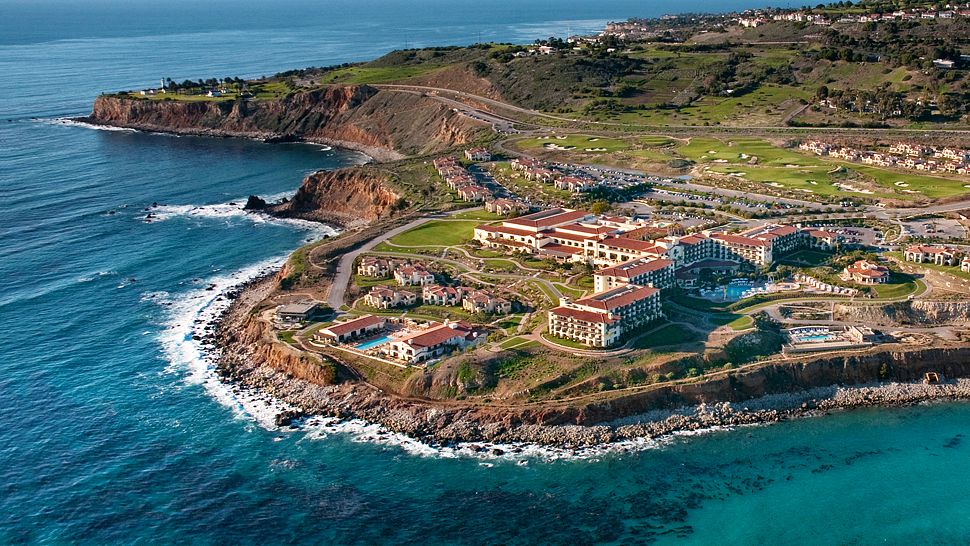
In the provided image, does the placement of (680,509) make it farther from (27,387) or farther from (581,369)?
(27,387)

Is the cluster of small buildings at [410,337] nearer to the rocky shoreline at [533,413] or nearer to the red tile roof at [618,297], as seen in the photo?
the rocky shoreline at [533,413]

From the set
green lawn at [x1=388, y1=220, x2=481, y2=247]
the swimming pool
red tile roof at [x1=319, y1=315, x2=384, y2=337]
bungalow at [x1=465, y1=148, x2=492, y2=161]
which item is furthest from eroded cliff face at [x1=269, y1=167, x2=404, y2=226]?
the swimming pool

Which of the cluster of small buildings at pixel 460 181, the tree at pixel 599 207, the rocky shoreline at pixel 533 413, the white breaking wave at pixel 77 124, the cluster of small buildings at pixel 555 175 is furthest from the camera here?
the white breaking wave at pixel 77 124

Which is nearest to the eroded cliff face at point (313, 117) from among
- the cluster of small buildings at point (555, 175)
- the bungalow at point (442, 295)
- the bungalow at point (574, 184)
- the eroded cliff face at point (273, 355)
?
the cluster of small buildings at point (555, 175)

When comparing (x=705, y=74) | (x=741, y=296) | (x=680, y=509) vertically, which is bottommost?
(x=680, y=509)

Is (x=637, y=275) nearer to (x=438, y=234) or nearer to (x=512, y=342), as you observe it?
(x=512, y=342)

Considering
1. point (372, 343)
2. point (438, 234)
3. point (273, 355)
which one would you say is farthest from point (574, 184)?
point (273, 355)

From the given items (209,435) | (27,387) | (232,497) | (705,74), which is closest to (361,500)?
(232,497)
